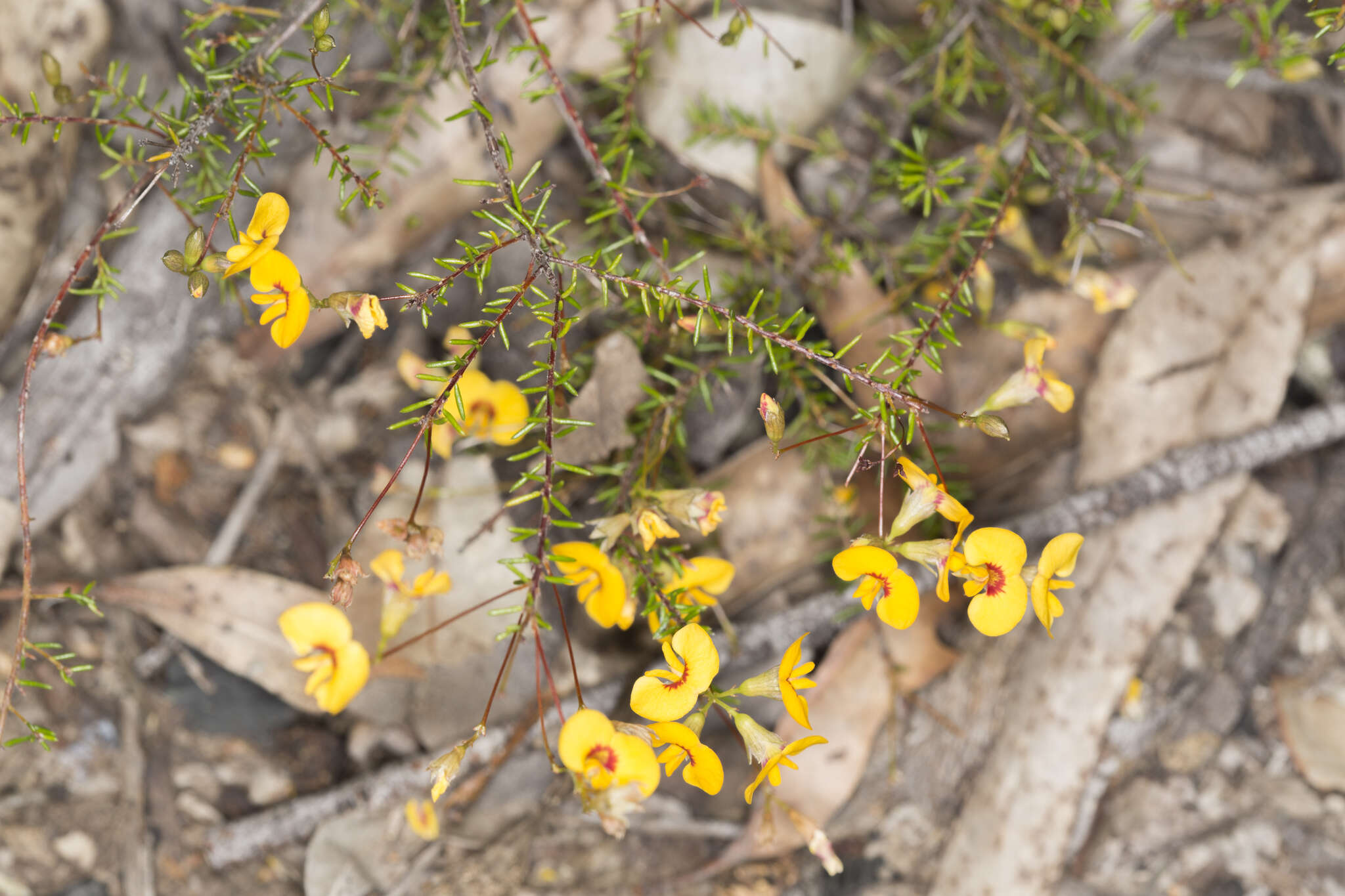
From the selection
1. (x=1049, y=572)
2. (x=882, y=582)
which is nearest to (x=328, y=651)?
(x=882, y=582)

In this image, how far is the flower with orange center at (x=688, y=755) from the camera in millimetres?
1778

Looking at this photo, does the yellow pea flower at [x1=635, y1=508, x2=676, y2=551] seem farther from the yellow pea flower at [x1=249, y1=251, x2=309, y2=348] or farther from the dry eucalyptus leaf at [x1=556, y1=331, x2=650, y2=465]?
the yellow pea flower at [x1=249, y1=251, x2=309, y2=348]

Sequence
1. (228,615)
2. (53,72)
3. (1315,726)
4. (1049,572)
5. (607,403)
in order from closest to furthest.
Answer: (1049,572)
(53,72)
(607,403)
(228,615)
(1315,726)

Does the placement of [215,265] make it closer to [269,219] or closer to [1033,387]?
[269,219]

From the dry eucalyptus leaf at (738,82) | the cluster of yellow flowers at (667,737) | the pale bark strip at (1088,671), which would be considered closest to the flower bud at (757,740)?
the cluster of yellow flowers at (667,737)

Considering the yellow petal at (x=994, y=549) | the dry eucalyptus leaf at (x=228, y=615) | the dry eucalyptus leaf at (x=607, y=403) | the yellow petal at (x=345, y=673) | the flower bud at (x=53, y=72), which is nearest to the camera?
the yellow petal at (x=994, y=549)

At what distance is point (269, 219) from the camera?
65.9 inches

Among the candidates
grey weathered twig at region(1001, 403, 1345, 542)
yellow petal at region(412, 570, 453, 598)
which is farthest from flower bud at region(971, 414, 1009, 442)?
yellow petal at region(412, 570, 453, 598)

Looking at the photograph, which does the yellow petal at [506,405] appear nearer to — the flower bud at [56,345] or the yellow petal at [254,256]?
the yellow petal at [254,256]

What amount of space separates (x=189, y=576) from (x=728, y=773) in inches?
80.1

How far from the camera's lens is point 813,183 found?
3121mm

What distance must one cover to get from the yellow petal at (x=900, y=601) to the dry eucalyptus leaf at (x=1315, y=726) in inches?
88.7

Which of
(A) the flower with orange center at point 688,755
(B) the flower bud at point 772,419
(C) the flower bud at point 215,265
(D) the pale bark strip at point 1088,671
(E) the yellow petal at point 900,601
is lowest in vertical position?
(D) the pale bark strip at point 1088,671

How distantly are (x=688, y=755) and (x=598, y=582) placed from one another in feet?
1.58
